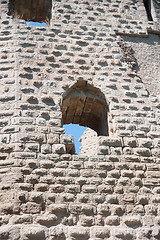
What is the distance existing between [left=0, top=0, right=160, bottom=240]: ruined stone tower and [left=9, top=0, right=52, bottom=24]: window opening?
0.08 ft

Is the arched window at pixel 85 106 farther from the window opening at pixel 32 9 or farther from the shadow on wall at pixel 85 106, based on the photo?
the window opening at pixel 32 9

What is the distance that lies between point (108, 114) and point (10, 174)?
72.4 inches

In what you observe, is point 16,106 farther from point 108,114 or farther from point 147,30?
point 147,30

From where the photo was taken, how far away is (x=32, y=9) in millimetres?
6906

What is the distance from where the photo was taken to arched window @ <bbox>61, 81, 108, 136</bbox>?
5.41m

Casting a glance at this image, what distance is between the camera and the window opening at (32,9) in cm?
668

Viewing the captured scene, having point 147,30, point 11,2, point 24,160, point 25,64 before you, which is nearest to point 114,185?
point 24,160

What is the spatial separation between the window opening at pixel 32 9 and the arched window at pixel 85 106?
2076mm

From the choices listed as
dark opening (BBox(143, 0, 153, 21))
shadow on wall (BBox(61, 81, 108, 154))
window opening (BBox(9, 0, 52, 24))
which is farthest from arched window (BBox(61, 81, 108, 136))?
dark opening (BBox(143, 0, 153, 21))

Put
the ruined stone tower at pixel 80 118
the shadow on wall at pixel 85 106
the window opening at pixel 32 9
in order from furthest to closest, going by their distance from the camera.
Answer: the window opening at pixel 32 9, the shadow on wall at pixel 85 106, the ruined stone tower at pixel 80 118

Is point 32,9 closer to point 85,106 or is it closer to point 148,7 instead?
point 148,7

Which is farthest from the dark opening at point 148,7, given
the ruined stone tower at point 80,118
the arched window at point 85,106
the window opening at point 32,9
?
the arched window at point 85,106

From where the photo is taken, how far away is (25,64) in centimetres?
537

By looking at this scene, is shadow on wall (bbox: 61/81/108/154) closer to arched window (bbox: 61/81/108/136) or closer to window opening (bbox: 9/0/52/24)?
arched window (bbox: 61/81/108/136)
